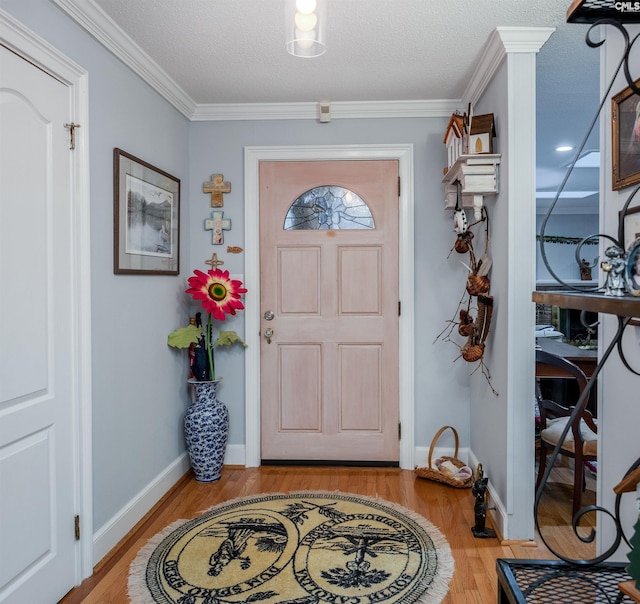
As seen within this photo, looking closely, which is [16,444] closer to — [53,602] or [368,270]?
[53,602]

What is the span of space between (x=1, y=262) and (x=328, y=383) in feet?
7.32

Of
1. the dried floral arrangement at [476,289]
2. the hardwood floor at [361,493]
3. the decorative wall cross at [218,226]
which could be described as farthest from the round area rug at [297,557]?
the decorative wall cross at [218,226]

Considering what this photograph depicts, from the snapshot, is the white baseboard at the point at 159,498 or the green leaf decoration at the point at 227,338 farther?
the green leaf decoration at the point at 227,338

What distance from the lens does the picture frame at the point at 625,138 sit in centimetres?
142

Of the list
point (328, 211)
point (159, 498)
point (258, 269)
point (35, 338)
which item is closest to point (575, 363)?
point (328, 211)

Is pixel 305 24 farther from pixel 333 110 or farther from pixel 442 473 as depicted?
pixel 442 473

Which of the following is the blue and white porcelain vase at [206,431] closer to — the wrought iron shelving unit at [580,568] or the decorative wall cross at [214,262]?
the decorative wall cross at [214,262]

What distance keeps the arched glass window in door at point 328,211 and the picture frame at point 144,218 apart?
30.7 inches

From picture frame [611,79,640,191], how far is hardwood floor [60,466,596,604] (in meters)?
1.63

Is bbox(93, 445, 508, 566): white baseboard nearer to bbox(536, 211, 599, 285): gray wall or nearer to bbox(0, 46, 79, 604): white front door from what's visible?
bbox(0, 46, 79, 604): white front door

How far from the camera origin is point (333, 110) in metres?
3.41

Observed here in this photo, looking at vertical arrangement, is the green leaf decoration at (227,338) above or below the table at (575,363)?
above

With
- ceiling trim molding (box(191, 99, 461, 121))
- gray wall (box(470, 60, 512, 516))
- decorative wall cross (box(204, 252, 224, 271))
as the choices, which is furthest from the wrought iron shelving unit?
decorative wall cross (box(204, 252, 224, 271))

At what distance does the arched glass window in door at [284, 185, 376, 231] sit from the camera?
11.4ft
